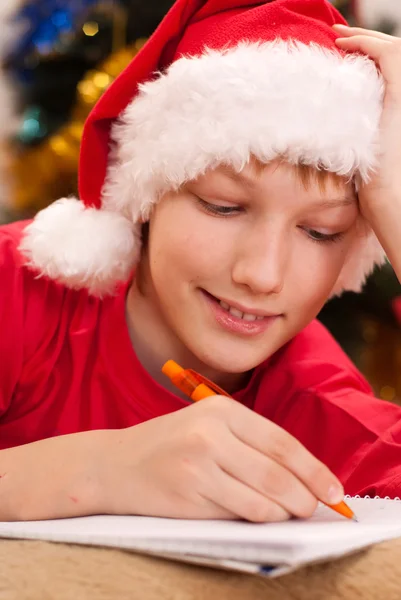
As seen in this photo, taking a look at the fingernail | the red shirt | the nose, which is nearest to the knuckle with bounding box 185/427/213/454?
the fingernail

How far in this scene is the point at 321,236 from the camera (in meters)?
0.83

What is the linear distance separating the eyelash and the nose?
0.13ft

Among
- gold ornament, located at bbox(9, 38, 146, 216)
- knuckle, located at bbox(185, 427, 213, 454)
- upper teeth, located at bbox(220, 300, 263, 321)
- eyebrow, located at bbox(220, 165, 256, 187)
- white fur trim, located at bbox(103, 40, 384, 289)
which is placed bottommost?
gold ornament, located at bbox(9, 38, 146, 216)

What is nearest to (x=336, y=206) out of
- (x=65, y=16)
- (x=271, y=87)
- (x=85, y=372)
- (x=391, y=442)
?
(x=271, y=87)

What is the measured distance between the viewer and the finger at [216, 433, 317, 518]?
565 millimetres

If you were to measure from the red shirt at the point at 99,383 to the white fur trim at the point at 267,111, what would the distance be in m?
0.25

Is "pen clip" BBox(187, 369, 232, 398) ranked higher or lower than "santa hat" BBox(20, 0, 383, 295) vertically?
lower

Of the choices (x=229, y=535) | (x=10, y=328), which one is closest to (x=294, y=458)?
(x=229, y=535)

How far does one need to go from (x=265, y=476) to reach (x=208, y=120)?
0.41 m

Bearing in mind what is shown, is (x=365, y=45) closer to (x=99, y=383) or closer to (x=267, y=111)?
(x=267, y=111)

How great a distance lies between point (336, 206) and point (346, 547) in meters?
0.43

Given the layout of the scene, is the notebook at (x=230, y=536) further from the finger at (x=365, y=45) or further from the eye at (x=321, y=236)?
the finger at (x=365, y=45)

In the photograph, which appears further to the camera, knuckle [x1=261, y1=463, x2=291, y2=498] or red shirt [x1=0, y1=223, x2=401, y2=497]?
red shirt [x1=0, y1=223, x2=401, y2=497]

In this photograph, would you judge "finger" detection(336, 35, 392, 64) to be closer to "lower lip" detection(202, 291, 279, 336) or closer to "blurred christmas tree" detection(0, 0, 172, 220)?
"lower lip" detection(202, 291, 279, 336)
